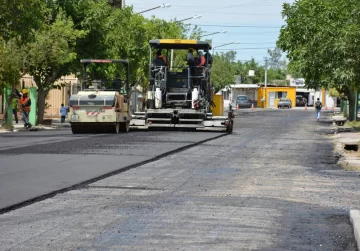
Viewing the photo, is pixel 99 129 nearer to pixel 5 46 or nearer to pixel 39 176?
pixel 5 46

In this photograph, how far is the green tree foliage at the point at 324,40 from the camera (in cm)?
3625

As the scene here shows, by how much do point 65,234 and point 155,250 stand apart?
132cm

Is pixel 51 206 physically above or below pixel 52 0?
below

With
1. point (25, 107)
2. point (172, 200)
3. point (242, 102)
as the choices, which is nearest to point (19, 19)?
point (25, 107)

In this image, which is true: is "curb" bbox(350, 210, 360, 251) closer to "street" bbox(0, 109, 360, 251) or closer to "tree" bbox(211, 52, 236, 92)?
"street" bbox(0, 109, 360, 251)

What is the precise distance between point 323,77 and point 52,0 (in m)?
14.7

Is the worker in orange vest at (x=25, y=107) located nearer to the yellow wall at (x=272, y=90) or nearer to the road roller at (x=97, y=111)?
the road roller at (x=97, y=111)

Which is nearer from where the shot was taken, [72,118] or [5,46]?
[72,118]

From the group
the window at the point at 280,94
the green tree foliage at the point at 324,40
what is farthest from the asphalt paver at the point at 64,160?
the window at the point at 280,94

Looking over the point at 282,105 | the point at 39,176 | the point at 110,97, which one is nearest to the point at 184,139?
the point at 110,97

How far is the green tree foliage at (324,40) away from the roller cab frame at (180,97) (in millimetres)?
5488

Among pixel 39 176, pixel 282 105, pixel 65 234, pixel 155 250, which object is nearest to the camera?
pixel 155 250

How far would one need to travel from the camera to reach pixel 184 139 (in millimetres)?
28875

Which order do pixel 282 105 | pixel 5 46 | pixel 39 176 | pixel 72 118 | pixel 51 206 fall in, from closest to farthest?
1. pixel 51 206
2. pixel 39 176
3. pixel 72 118
4. pixel 5 46
5. pixel 282 105
